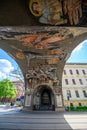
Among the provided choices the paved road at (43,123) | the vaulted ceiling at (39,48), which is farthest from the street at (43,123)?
the vaulted ceiling at (39,48)

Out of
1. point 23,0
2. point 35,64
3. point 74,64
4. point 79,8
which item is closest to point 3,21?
point 23,0

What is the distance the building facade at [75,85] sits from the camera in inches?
1223

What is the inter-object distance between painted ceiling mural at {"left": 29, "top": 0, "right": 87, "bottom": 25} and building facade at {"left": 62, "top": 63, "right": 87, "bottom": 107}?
23.5 m

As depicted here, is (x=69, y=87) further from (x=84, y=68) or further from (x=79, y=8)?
(x=79, y=8)

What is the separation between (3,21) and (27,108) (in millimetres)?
16390

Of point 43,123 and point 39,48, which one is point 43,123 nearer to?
point 43,123

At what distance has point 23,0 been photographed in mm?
7242

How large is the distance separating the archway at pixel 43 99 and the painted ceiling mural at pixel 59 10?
15656mm

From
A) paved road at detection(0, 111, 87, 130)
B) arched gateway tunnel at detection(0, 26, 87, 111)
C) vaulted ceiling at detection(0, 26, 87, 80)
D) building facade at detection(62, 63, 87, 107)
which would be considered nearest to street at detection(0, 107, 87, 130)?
paved road at detection(0, 111, 87, 130)

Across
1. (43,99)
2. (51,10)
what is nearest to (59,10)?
(51,10)

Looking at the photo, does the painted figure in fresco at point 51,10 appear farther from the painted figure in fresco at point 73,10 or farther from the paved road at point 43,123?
the paved road at point 43,123

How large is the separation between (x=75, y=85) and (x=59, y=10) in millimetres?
26084

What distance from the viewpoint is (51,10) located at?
24.6ft

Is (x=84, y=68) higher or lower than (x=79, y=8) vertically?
higher
